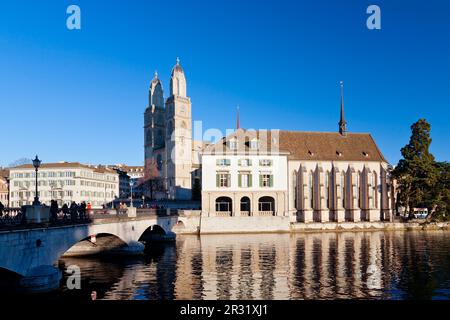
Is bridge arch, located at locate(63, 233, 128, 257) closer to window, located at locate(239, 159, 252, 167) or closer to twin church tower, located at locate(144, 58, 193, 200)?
window, located at locate(239, 159, 252, 167)

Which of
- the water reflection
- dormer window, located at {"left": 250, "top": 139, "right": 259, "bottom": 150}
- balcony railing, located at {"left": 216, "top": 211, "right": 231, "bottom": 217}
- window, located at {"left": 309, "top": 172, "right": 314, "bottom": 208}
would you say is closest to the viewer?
the water reflection

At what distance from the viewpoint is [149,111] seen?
150 metres

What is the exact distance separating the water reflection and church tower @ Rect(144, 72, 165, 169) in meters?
101

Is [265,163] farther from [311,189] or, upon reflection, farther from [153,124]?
[153,124]

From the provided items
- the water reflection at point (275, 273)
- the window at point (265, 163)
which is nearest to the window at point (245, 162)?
the window at point (265, 163)

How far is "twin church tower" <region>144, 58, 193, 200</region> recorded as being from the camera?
124500mm

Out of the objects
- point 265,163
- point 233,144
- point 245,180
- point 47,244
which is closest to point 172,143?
point 233,144

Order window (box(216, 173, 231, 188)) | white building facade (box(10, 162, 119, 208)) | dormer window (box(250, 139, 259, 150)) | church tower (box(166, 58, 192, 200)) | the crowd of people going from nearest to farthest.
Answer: the crowd of people < window (box(216, 173, 231, 188)) < dormer window (box(250, 139, 259, 150)) < white building facade (box(10, 162, 119, 208)) < church tower (box(166, 58, 192, 200))

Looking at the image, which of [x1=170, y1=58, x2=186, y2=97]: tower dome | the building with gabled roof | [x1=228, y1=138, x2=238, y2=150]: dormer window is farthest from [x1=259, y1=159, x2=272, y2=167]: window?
[x1=170, y1=58, x2=186, y2=97]: tower dome

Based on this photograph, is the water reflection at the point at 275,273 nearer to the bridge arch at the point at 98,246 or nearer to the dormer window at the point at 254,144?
the bridge arch at the point at 98,246

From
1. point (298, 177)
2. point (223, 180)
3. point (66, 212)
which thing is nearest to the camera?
point (66, 212)

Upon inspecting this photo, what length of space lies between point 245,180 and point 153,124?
8140 cm

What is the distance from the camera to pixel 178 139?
420 feet

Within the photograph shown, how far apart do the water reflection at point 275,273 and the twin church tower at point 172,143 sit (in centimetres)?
7730
